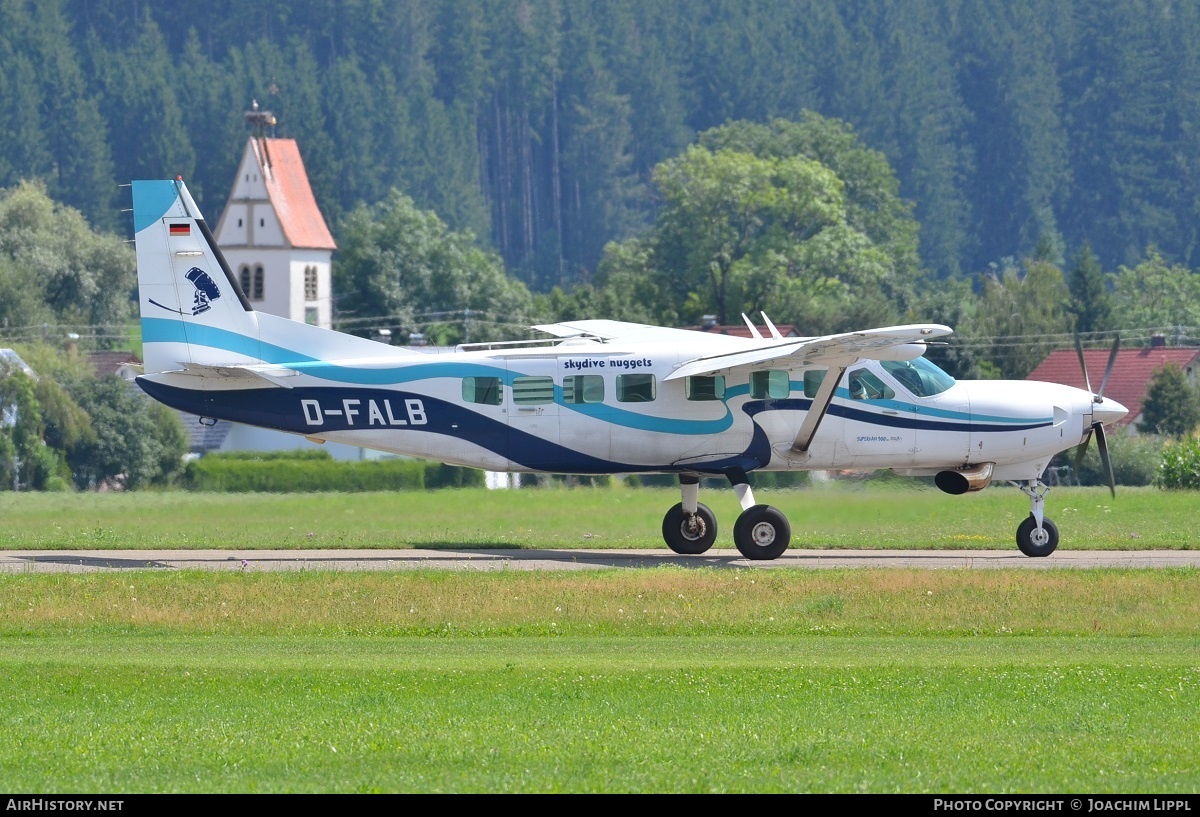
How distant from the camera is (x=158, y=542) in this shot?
29078 mm

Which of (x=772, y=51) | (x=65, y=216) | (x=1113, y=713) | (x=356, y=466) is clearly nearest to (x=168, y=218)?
(x=1113, y=713)

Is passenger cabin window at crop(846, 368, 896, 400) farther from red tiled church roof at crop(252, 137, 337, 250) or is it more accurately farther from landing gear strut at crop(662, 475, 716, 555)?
red tiled church roof at crop(252, 137, 337, 250)

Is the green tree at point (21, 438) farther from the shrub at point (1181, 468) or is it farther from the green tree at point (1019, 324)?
the green tree at point (1019, 324)

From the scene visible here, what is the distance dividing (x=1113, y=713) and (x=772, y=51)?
16695 centimetres

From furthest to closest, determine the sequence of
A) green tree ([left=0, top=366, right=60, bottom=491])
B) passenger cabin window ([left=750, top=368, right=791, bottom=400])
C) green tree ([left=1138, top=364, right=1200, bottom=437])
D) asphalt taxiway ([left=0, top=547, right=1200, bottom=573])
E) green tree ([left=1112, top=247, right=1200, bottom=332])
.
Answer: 1. green tree ([left=1112, top=247, right=1200, bottom=332])
2. green tree ([left=1138, top=364, right=1200, bottom=437])
3. green tree ([left=0, top=366, right=60, bottom=491])
4. passenger cabin window ([left=750, top=368, right=791, bottom=400])
5. asphalt taxiway ([left=0, top=547, right=1200, bottom=573])

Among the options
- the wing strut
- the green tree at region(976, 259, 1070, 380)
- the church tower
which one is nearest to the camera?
the wing strut

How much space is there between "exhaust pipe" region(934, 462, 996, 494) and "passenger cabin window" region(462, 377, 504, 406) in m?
7.01

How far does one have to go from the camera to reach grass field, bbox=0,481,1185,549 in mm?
28469

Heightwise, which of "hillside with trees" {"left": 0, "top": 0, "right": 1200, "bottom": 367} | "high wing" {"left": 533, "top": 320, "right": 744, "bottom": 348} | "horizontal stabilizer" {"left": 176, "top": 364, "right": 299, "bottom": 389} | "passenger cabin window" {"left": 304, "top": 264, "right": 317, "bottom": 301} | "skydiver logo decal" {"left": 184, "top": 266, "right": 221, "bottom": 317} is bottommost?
"horizontal stabilizer" {"left": 176, "top": 364, "right": 299, "bottom": 389}

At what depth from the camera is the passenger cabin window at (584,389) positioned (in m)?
26.7

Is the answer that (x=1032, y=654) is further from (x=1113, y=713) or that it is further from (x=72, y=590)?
(x=72, y=590)

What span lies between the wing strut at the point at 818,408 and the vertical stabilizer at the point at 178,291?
821 centimetres

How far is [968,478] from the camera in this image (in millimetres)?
27188

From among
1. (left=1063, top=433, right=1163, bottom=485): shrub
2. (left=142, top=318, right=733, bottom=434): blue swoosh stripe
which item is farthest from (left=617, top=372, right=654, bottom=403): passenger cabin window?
(left=1063, top=433, right=1163, bottom=485): shrub
